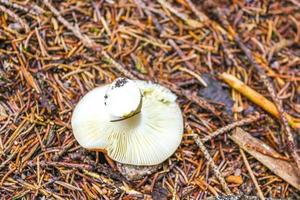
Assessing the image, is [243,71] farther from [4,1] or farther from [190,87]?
[4,1]

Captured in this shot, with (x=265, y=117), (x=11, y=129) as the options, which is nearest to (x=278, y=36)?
(x=265, y=117)

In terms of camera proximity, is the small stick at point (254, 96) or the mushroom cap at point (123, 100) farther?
the small stick at point (254, 96)

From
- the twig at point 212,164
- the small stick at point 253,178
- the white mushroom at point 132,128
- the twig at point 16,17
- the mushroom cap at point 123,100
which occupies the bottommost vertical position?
the small stick at point 253,178

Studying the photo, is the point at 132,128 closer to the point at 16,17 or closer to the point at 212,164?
the point at 212,164

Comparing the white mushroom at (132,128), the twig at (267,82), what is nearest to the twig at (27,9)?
the white mushroom at (132,128)

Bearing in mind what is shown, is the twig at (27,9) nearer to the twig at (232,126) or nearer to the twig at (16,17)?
the twig at (16,17)

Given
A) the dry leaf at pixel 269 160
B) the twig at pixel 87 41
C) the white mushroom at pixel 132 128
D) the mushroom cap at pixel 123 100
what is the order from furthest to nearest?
the twig at pixel 87 41 < the dry leaf at pixel 269 160 < the white mushroom at pixel 132 128 < the mushroom cap at pixel 123 100
